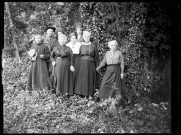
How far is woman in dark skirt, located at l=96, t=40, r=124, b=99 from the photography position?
9.21m

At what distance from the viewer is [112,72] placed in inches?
364

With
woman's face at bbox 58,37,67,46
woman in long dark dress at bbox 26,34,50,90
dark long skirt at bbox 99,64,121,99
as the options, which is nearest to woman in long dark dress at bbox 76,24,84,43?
woman's face at bbox 58,37,67,46

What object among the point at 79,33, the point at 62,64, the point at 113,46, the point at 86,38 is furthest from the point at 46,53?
the point at 113,46

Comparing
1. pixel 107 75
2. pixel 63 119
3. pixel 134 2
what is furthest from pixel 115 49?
pixel 63 119

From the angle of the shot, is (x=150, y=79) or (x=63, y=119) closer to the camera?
(x=63, y=119)

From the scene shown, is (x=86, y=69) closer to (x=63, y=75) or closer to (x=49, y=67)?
(x=63, y=75)

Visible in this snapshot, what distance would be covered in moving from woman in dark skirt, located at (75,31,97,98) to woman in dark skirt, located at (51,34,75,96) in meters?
0.38

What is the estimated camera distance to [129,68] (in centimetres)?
973

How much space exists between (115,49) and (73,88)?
180cm

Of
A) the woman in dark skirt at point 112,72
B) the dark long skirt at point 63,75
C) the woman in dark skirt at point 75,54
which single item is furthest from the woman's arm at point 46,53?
the woman in dark skirt at point 112,72

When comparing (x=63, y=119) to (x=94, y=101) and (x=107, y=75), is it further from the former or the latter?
(x=107, y=75)

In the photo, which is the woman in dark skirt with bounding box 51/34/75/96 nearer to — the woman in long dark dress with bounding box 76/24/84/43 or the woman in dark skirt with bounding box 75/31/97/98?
the woman in dark skirt with bounding box 75/31/97/98

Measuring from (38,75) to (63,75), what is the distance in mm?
849

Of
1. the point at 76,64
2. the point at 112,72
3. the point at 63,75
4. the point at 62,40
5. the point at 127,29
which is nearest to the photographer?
the point at 62,40
